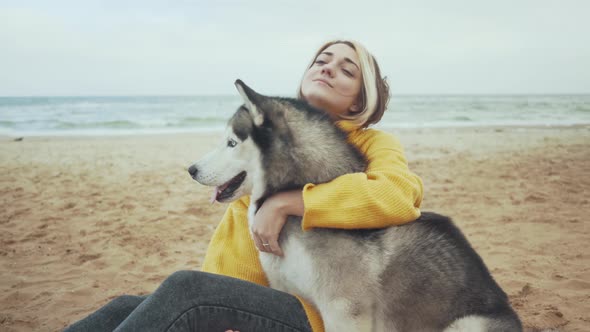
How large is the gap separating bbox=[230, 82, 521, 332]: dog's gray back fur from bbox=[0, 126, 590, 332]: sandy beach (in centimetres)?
72

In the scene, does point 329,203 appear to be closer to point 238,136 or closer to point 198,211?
point 238,136

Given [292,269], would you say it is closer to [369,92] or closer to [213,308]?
[213,308]

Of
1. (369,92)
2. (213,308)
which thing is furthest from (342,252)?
(369,92)

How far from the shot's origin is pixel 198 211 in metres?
6.89

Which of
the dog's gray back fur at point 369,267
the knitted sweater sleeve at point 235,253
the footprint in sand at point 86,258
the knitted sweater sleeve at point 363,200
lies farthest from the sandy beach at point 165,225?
the knitted sweater sleeve at point 235,253

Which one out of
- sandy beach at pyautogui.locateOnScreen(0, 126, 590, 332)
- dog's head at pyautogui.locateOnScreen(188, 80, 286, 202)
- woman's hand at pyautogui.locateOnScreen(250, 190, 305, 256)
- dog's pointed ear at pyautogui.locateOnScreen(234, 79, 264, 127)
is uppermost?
dog's pointed ear at pyautogui.locateOnScreen(234, 79, 264, 127)

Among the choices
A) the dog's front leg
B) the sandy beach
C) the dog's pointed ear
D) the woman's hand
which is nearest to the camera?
the dog's front leg

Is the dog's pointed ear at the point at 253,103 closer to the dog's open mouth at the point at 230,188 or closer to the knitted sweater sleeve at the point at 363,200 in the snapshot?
the dog's open mouth at the point at 230,188

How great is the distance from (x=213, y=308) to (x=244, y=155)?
0.80 metres

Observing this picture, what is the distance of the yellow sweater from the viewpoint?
2.08 meters

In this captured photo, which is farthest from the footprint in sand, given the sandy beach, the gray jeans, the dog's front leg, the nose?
the dog's front leg

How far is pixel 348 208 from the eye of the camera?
2084mm

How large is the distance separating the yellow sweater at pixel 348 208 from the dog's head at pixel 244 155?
30 cm

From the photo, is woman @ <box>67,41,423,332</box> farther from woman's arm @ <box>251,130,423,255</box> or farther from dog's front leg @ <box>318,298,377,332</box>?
dog's front leg @ <box>318,298,377,332</box>
